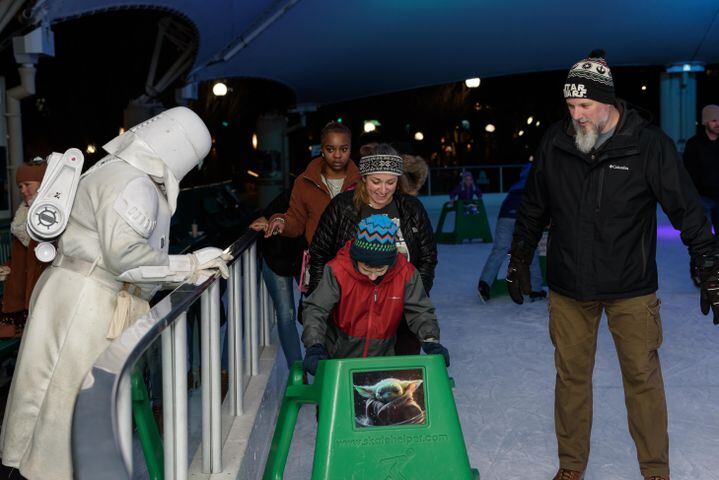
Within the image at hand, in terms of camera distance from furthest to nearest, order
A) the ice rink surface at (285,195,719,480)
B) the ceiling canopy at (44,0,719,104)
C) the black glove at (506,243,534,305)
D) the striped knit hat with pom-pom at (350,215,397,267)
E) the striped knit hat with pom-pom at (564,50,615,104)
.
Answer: the ceiling canopy at (44,0,719,104)
the ice rink surface at (285,195,719,480)
the black glove at (506,243,534,305)
the striped knit hat with pom-pom at (564,50,615,104)
the striped knit hat with pom-pom at (350,215,397,267)

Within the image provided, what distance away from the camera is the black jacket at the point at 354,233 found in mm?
3609

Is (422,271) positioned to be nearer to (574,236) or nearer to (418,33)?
(574,236)

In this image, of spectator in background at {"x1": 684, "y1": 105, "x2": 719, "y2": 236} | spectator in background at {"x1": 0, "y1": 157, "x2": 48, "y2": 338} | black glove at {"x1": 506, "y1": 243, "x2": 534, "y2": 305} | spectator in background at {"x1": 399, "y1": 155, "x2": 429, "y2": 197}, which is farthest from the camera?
spectator in background at {"x1": 684, "y1": 105, "x2": 719, "y2": 236}

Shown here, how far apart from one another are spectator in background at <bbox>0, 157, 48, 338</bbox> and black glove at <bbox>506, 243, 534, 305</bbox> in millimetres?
1960

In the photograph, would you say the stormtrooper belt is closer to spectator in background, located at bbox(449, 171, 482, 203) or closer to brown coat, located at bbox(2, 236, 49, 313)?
brown coat, located at bbox(2, 236, 49, 313)

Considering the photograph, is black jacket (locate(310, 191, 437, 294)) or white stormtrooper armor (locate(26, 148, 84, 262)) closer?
white stormtrooper armor (locate(26, 148, 84, 262))

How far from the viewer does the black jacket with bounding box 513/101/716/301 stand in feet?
9.75

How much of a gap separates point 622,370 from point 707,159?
168 inches

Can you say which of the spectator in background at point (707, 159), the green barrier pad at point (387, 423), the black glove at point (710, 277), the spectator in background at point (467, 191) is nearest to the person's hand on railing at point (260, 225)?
the green barrier pad at point (387, 423)

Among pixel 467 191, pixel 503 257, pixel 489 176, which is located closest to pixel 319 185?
pixel 503 257

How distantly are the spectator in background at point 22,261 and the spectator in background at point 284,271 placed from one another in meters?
0.99

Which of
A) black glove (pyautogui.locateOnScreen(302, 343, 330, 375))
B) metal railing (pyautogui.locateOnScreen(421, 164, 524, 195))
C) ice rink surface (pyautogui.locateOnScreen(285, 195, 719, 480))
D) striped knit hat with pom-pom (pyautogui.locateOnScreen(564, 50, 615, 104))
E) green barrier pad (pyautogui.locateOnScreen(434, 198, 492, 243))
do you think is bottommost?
metal railing (pyautogui.locateOnScreen(421, 164, 524, 195))

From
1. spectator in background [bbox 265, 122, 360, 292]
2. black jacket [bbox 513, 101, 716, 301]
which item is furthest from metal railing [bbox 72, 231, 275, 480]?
black jacket [bbox 513, 101, 716, 301]

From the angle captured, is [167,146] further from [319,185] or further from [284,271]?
[284,271]
